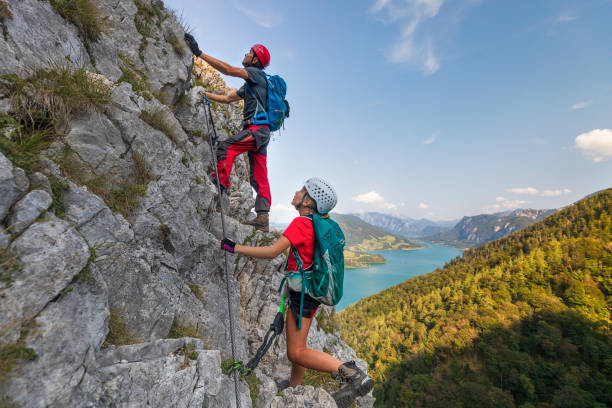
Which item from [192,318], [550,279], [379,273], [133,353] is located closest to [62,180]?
[133,353]

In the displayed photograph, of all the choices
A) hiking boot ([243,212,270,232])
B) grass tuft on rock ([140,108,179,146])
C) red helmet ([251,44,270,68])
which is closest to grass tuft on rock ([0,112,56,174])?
grass tuft on rock ([140,108,179,146])

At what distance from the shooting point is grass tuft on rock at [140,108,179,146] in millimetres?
4980

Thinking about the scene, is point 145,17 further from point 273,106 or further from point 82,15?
point 273,106

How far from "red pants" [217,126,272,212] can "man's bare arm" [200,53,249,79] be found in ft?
3.64

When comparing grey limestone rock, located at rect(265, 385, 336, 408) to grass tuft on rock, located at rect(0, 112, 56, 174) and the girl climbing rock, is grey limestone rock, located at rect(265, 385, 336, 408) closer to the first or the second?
the girl climbing rock

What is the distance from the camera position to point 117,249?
11.2 feet

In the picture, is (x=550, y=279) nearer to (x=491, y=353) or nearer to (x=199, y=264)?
(x=491, y=353)

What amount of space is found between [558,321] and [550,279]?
21.2 m

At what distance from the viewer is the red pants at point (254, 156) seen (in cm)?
571

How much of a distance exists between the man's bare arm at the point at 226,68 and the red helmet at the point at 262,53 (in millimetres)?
667

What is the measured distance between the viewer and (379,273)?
19712cm

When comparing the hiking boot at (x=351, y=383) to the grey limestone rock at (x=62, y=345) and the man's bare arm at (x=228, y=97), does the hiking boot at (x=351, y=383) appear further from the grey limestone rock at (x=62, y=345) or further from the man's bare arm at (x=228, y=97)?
the man's bare arm at (x=228, y=97)

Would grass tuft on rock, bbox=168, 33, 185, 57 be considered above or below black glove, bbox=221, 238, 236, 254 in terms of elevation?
above

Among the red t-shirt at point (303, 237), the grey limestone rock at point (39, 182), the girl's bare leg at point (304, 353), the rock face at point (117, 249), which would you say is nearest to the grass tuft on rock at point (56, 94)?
the rock face at point (117, 249)
